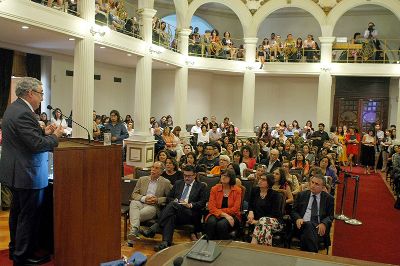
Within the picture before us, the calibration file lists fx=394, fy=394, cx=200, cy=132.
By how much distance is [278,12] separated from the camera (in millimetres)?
18203

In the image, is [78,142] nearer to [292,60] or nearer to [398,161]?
[398,161]

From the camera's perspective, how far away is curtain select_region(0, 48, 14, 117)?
435 inches

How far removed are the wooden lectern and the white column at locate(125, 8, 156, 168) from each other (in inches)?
296

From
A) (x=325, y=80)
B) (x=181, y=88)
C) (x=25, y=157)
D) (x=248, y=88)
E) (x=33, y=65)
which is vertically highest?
(x=325, y=80)

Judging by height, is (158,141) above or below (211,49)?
below

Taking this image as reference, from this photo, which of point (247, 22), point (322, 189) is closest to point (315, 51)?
point (247, 22)

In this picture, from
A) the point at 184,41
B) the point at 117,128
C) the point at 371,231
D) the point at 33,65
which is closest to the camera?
the point at 371,231

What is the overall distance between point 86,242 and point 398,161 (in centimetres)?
866

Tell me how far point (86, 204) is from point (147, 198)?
6.98ft

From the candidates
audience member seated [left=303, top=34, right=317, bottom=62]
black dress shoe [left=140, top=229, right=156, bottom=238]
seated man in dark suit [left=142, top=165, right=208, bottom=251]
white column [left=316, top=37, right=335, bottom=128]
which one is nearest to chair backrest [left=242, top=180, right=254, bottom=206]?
seated man in dark suit [left=142, top=165, right=208, bottom=251]

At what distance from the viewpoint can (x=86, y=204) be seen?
10.6ft

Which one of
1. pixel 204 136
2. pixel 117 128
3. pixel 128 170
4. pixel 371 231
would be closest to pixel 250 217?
pixel 371 231

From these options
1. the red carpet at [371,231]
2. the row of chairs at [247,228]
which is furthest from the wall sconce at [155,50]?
the red carpet at [371,231]

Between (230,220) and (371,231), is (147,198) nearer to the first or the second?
(230,220)
